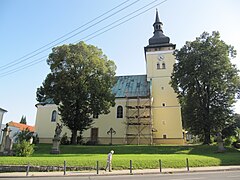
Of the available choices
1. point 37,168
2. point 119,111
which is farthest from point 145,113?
point 37,168

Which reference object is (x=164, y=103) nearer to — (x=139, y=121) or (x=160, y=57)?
(x=139, y=121)

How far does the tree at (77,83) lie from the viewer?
26141mm

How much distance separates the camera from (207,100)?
26.6 meters

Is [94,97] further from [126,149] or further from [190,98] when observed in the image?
[190,98]

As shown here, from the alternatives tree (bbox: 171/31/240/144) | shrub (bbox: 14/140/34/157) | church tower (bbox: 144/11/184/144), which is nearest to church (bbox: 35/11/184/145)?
church tower (bbox: 144/11/184/144)

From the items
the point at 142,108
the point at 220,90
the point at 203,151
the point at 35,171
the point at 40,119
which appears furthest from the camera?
the point at 40,119

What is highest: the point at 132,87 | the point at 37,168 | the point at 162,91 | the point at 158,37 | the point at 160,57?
the point at 158,37

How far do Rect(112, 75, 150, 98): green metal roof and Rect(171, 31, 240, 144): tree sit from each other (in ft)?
28.9

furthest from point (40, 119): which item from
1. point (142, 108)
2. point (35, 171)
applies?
point (35, 171)

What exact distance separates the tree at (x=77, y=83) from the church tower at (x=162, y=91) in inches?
407

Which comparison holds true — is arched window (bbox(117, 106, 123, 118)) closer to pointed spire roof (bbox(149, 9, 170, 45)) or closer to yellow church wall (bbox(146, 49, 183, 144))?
yellow church wall (bbox(146, 49, 183, 144))

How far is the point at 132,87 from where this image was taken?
3778 centimetres

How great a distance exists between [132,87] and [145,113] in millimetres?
6514

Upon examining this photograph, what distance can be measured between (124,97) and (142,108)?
3901 millimetres
